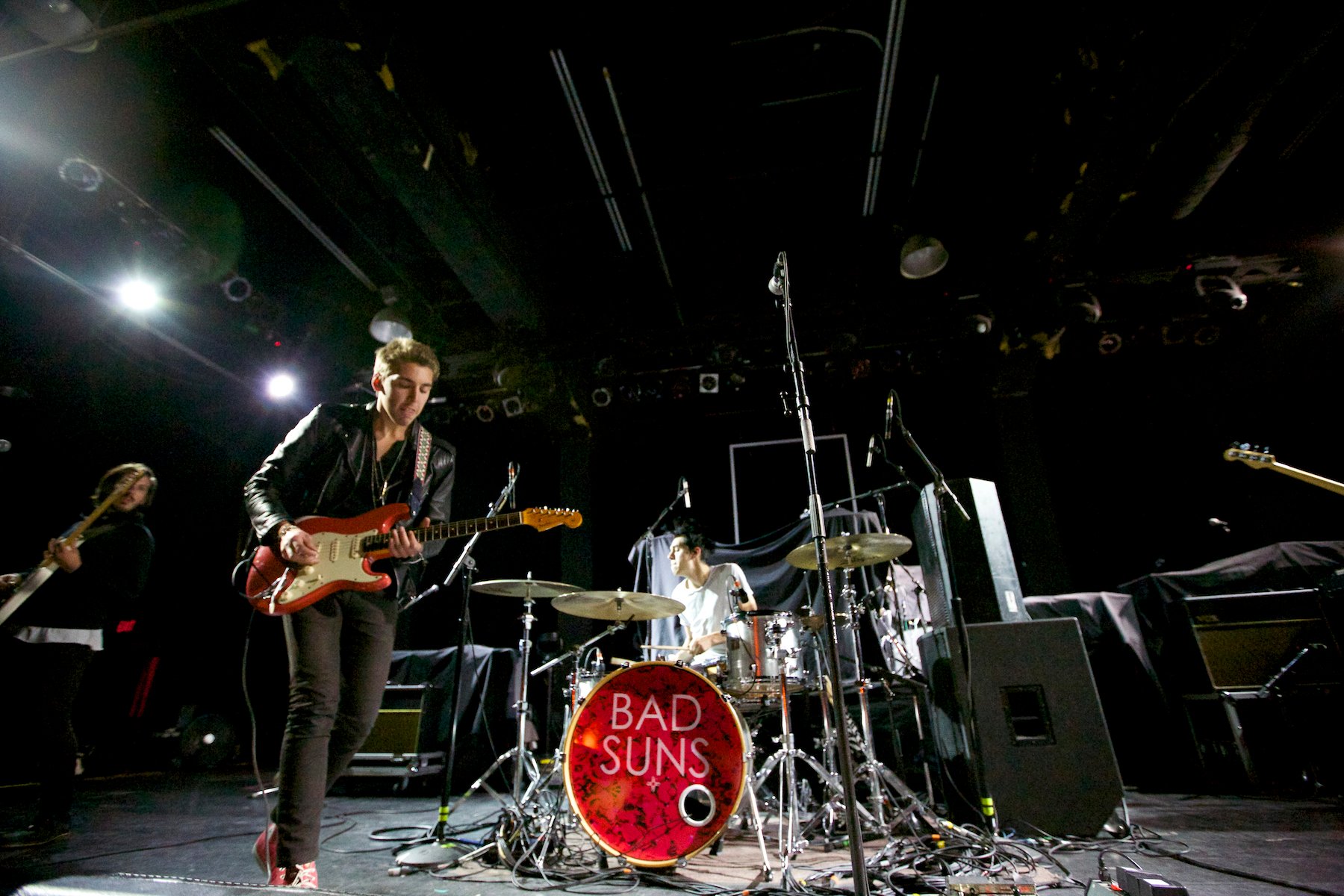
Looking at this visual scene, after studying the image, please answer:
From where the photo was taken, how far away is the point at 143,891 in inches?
52.4

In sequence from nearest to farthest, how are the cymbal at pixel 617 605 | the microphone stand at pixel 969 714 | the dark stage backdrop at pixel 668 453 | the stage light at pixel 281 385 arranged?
the microphone stand at pixel 969 714 < the cymbal at pixel 617 605 < the dark stage backdrop at pixel 668 453 < the stage light at pixel 281 385

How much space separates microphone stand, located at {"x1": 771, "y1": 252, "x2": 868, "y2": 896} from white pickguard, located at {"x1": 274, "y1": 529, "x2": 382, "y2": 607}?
5.00 feet

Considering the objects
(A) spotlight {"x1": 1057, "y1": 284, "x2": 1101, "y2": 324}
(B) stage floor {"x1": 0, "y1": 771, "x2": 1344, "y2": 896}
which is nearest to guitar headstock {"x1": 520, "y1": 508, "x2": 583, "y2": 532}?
(B) stage floor {"x1": 0, "y1": 771, "x2": 1344, "y2": 896}

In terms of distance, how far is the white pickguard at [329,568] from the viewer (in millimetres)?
2059

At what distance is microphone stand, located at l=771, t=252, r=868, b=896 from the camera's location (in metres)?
1.55

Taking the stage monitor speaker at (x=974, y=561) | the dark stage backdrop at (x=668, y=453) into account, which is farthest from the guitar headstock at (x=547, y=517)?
the dark stage backdrop at (x=668, y=453)

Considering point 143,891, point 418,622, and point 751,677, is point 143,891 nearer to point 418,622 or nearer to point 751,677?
point 751,677

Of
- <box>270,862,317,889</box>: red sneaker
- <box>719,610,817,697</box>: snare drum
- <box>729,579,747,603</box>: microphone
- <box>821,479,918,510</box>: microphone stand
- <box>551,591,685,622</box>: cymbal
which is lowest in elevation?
<box>270,862,317,889</box>: red sneaker

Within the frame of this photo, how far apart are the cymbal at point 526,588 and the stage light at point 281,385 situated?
5161mm

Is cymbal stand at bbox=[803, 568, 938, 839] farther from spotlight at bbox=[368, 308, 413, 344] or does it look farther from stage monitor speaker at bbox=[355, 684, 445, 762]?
spotlight at bbox=[368, 308, 413, 344]

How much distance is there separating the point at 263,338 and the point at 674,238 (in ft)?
15.5

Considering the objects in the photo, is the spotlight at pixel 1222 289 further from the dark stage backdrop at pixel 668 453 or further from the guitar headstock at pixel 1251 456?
the guitar headstock at pixel 1251 456

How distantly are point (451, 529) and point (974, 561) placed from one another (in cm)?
352

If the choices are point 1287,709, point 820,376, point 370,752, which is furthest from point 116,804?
point 1287,709
